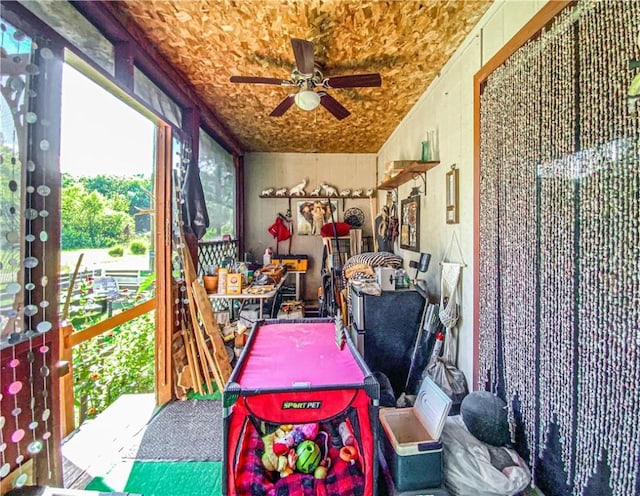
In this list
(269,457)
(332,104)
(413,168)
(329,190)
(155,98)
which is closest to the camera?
(269,457)

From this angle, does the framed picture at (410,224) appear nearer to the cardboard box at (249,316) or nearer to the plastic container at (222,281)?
the cardboard box at (249,316)

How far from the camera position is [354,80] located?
7.34ft

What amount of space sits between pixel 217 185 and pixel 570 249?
401 centimetres

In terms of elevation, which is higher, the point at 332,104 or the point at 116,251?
the point at 332,104

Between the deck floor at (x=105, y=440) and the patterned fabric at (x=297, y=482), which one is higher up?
the patterned fabric at (x=297, y=482)

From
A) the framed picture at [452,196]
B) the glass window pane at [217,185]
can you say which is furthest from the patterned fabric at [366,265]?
the glass window pane at [217,185]

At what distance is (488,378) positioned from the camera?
6.21ft

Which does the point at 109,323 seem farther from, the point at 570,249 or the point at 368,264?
the point at 570,249

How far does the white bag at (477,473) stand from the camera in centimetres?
140

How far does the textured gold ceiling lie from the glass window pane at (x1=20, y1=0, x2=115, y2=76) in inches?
10.3

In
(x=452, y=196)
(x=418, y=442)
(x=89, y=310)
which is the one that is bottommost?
(x=418, y=442)

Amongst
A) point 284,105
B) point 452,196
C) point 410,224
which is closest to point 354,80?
point 284,105

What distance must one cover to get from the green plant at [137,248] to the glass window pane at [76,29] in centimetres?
129

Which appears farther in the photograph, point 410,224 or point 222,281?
point 410,224
